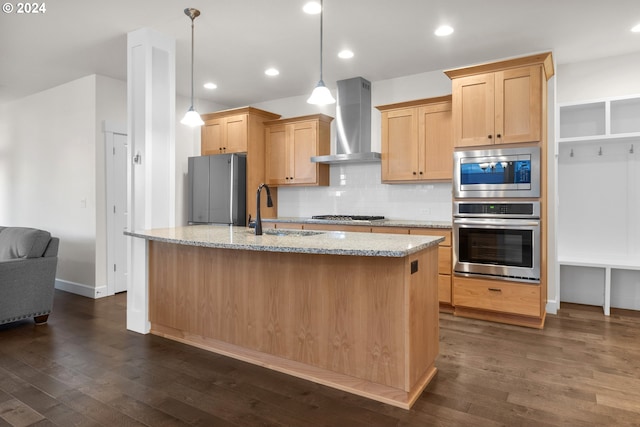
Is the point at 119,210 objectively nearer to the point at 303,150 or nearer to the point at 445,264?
the point at 303,150

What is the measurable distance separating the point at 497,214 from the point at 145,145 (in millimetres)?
3347

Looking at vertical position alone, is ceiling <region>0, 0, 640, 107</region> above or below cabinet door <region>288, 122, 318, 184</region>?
above

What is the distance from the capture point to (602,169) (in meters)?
4.30

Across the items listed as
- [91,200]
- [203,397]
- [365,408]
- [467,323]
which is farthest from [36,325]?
[467,323]

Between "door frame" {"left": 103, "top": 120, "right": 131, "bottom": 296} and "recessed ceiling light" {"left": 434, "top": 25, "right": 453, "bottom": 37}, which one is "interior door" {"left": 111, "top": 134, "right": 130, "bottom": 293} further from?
"recessed ceiling light" {"left": 434, "top": 25, "right": 453, "bottom": 37}

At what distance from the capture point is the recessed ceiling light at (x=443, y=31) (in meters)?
3.53

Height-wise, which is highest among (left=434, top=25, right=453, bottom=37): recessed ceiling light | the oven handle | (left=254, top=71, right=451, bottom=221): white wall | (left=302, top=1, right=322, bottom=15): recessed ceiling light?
(left=434, top=25, right=453, bottom=37): recessed ceiling light

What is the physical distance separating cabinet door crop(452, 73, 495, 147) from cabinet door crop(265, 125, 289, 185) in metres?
2.44

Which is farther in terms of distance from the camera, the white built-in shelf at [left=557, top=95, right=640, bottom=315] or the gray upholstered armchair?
the white built-in shelf at [left=557, top=95, right=640, bottom=315]

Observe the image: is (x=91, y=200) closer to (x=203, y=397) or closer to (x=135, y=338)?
(x=135, y=338)

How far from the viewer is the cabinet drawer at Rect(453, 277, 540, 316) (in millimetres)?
3617

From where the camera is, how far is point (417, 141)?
4500mm

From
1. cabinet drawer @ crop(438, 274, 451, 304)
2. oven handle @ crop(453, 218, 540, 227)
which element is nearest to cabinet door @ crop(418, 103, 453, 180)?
oven handle @ crop(453, 218, 540, 227)

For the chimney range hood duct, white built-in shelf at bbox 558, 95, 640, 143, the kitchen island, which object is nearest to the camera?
the kitchen island
